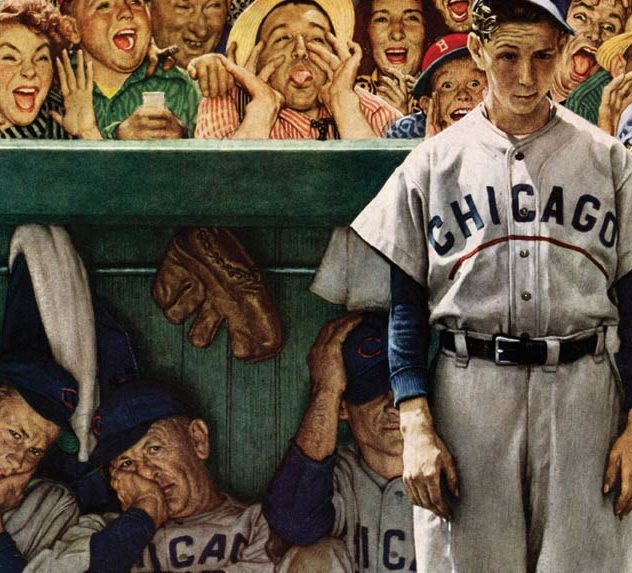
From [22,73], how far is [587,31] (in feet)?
6.52

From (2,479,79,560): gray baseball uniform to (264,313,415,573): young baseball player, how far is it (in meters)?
0.75

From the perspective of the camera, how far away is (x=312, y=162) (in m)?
4.68

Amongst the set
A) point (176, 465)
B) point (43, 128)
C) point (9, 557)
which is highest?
point (43, 128)

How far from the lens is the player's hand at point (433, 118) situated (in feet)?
15.8

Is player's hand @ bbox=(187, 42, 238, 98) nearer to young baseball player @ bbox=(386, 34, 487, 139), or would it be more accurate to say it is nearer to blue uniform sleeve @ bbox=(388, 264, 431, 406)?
young baseball player @ bbox=(386, 34, 487, 139)

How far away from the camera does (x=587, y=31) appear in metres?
4.80

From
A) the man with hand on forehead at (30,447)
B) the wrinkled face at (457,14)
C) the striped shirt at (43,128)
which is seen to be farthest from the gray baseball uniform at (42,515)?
the wrinkled face at (457,14)

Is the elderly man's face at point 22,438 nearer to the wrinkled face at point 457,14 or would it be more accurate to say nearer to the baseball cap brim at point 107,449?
the baseball cap brim at point 107,449

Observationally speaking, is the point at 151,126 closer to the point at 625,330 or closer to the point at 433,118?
the point at 433,118

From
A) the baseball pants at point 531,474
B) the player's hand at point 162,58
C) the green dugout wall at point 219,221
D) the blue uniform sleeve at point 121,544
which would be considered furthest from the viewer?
the player's hand at point 162,58

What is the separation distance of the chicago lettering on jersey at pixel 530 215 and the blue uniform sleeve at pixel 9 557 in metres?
1.95

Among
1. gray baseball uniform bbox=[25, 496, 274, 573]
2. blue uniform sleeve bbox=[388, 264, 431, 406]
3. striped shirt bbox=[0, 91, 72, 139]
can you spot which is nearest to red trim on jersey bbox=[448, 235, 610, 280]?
blue uniform sleeve bbox=[388, 264, 431, 406]

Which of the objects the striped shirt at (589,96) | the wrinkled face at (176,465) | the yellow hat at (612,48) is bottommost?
the wrinkled face at (176,465)

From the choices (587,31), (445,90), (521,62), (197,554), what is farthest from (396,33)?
(197,554)
